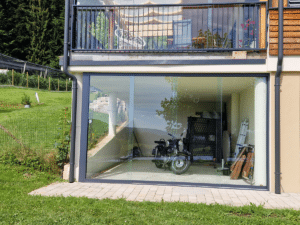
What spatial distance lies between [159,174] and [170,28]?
3299 millimetres

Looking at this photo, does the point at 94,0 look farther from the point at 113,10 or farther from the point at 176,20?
the point at 176,20

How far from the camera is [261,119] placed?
5844mm

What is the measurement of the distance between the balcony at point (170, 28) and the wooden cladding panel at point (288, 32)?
0.24m

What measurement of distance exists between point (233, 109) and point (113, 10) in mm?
3532

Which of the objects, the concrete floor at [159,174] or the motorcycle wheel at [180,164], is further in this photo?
the motorcycle wheel at [180,164]

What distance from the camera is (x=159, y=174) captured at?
6121 millimetres

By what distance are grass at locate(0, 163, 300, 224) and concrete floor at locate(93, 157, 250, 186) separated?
1.50 m

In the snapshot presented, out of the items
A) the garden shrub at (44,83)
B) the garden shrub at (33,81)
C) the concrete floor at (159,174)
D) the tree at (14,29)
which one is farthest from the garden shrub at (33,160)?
the tree at (14,29)

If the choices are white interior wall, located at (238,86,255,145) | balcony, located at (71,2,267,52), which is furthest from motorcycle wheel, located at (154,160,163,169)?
balcony, located at (71,2,267,52)

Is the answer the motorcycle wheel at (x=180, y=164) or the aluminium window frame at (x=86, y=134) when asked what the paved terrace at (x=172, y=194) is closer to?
the aluminium window frame at (x=86, y=134)

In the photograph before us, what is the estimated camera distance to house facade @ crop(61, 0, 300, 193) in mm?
5750

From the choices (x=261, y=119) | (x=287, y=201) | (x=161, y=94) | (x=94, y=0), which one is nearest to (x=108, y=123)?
(x=161, y=94)

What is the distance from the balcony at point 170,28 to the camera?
5934 millimetres

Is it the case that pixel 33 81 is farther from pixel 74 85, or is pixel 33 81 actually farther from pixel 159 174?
pixel 159 174
